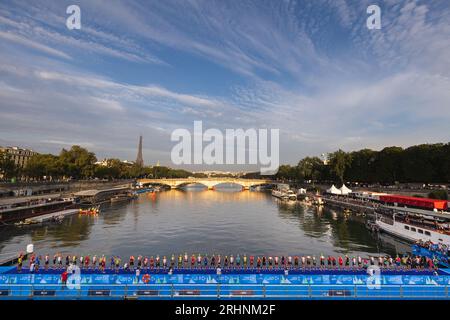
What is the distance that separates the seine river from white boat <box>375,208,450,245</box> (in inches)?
104

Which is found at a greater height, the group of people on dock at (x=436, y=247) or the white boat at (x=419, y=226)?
the white boat at (x=419, y=226)

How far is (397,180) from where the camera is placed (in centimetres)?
11819

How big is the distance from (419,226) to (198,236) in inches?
1605

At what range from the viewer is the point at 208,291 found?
18703 millimetres

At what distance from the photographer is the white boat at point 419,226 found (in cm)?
4631

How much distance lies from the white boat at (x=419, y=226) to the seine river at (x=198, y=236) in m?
2.64

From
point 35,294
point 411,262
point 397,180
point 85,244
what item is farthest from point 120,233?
point 397,180

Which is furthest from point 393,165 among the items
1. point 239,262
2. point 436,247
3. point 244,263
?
point 239,262

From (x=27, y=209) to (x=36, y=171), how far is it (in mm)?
58642

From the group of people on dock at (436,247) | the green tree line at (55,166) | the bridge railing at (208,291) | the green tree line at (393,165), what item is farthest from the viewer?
the green tree line at (55,166)

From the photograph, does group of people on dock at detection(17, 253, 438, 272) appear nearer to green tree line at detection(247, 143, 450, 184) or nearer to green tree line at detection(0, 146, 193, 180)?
green tree line at detection(247, 143, 450, 184)

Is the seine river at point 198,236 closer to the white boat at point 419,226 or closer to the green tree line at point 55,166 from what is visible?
the white boat at point 419,226

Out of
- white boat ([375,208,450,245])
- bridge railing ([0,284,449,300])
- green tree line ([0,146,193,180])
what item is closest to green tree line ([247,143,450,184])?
white boat ([375,208,450,245])

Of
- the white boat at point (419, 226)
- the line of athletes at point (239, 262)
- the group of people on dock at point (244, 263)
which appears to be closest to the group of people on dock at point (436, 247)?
the white boat at point (419, 226)
